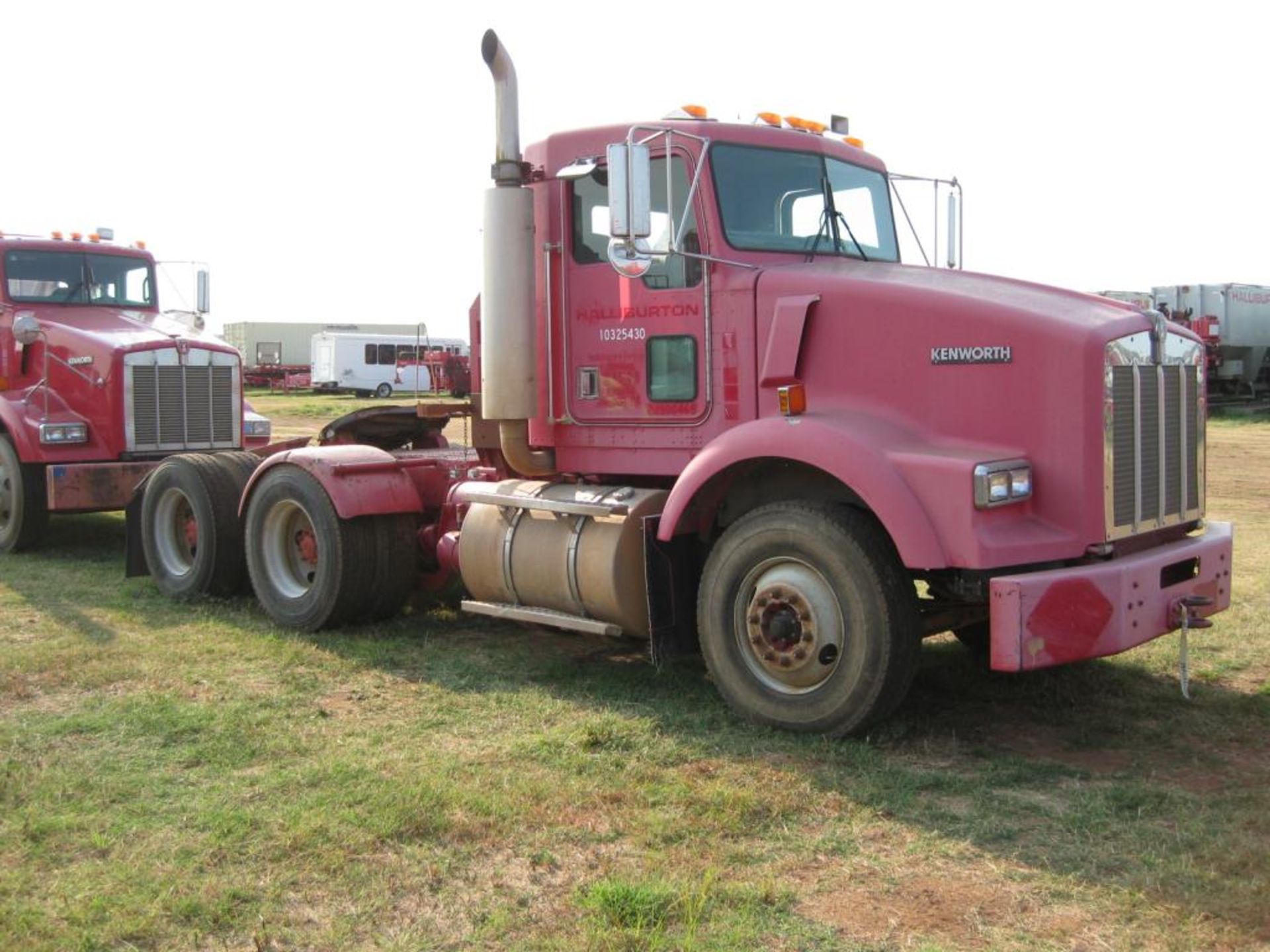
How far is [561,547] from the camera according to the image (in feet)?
22.4

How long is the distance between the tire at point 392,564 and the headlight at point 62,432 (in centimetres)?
455

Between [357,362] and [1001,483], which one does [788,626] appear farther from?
[357,362]

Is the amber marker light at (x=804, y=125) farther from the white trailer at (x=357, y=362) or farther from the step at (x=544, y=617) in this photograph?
the white trailer at (x=357, y=362)

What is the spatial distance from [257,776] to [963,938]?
2903 mm

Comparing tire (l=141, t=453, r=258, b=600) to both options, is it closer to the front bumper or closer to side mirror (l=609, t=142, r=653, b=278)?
side mirror (l=609, t=142, r=653, b=278)

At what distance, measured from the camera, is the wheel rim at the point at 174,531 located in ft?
31.0

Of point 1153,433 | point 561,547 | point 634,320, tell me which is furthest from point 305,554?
point 1153,433

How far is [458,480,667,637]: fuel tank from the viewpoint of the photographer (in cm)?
650

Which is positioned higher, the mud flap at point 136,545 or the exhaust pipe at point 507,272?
the exhaust pipe at point 507,272

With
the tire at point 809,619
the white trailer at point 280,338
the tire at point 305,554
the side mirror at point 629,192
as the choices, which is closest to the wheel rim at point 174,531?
the tire at point 305,554

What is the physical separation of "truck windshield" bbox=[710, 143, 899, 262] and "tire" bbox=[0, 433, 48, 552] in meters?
7.49

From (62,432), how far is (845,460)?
8174mm

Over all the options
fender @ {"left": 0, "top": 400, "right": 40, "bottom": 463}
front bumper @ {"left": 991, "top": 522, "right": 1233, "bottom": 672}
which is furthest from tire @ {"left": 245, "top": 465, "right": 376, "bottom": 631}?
front bumper @ {"left": 991, "top": 522, "right": 1233, "bottom": 672}

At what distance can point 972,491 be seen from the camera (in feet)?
16.9
